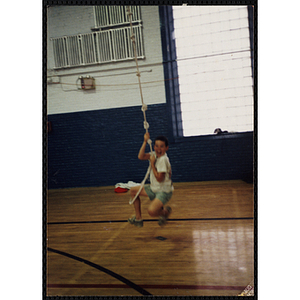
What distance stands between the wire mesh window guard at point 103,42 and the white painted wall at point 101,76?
3 centimetres

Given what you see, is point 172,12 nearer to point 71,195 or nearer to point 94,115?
point 94,115

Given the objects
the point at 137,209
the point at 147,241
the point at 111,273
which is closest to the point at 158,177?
the point at 137,209

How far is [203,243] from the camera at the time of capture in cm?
113

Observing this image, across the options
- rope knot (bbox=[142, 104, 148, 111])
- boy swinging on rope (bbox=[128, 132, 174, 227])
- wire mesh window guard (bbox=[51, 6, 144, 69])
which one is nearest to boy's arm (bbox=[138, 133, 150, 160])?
boy swinging on rope (bbox=[128, 132, 174, 227])

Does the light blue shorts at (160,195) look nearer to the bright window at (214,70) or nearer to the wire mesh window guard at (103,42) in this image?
the bright window at (214,70)

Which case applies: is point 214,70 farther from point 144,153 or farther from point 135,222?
point 135,222

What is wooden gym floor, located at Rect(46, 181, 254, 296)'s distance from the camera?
106 cm

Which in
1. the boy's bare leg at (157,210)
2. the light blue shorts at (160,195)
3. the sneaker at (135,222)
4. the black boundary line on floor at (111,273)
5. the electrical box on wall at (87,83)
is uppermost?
the electrical box on wall at (87,83)

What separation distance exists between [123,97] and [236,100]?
1.80 ft

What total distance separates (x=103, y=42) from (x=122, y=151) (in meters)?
0.55

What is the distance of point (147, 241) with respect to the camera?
1116mm

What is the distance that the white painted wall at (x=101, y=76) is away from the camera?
110 centimetres

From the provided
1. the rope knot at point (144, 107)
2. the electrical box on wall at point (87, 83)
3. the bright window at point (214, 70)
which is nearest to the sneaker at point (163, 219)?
the bright window at point (214, 70)

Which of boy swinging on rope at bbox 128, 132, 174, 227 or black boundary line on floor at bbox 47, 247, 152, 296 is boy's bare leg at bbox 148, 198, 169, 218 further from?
black boundary line on floor at bbox 47, 247, 152, 296
